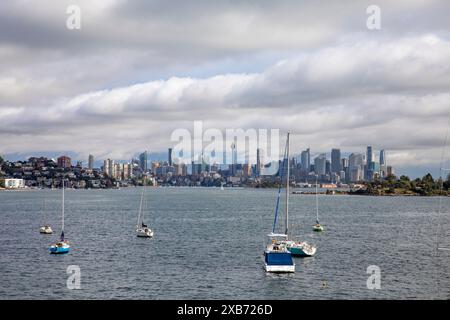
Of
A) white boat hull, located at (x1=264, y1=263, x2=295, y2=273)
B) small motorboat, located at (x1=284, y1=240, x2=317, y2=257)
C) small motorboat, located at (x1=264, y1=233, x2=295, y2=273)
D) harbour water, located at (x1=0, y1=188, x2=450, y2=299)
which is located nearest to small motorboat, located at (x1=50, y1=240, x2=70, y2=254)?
harbour water, located at (x1=0, y1=188, x2=450, y2=299)

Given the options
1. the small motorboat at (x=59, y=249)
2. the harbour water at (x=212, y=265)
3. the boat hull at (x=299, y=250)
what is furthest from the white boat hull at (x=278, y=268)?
the small motorboat at (x=59, y=249)

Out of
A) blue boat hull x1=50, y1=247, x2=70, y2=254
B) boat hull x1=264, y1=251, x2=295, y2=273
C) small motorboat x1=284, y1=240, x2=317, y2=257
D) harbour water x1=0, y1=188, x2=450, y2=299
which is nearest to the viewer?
harbour water x1=0, y1=188, x2=450, y2=299

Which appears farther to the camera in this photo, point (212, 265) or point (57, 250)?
point (57, 250)

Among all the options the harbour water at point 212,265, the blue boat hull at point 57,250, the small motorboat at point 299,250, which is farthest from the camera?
the blue boat hull at point 57,250

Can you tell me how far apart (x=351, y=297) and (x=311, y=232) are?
68585 mm

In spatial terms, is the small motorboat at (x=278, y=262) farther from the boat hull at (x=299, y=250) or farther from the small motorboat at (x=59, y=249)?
the small motorboat at (x=59, y=249)

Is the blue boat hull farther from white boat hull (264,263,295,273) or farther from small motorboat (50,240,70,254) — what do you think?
white boat hull (264,263,295,273)

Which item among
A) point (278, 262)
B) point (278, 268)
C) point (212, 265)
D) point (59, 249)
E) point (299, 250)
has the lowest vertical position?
point (212, 265)

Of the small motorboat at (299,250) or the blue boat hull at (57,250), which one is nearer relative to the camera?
the small motorboat at (299,250)

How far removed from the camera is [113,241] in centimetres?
10300

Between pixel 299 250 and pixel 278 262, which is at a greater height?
pixel 278 262

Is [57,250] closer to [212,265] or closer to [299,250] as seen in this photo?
[212,265]

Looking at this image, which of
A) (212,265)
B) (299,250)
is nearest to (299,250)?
→ (299,250)
